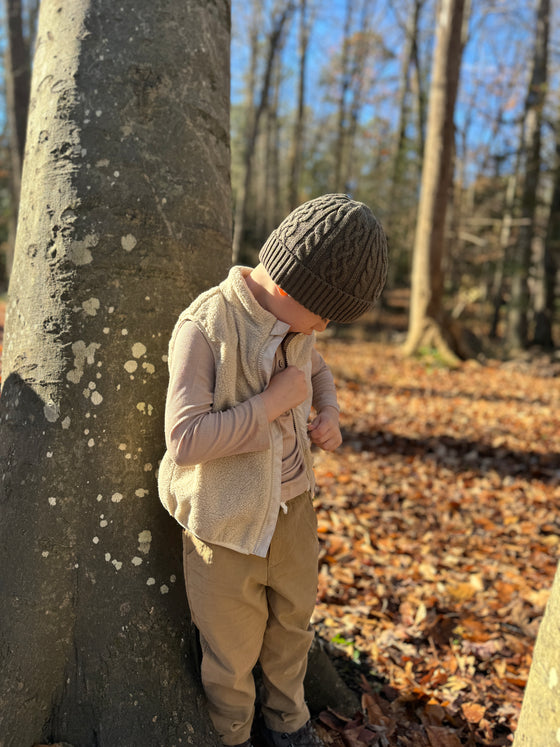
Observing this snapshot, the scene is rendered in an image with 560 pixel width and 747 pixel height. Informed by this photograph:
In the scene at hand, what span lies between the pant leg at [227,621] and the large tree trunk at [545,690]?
2.61 feet

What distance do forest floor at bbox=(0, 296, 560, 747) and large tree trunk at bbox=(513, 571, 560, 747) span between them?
Answer: 3.18 ft

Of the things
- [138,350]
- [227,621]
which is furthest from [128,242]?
[227,621]

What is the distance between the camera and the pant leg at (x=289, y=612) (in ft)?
6.00

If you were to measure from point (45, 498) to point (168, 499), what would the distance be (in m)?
0.41

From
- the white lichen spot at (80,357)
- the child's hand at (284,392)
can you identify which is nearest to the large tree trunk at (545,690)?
the child's hand at (284,392)

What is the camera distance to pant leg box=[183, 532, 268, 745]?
1.73m

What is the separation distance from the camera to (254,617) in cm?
182

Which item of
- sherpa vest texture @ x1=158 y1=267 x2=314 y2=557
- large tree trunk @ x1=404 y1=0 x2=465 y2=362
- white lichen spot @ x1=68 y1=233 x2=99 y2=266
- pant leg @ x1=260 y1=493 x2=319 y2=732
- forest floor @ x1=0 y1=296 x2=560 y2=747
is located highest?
large tree trunk @ x1=404 y1=0 x2=465 y2=362

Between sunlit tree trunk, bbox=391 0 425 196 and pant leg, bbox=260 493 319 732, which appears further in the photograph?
sunlit tree trunk, bbox=391 0 425 196

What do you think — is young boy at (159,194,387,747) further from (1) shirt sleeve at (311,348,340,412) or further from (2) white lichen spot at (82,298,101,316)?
(2) white lichen spot at (82,298,101,316)

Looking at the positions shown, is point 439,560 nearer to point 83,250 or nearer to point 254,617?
point 254,617

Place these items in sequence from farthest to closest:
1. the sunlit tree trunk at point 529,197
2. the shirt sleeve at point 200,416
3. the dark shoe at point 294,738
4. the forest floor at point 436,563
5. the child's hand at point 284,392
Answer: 1. the sunlit tree trunk at point 529,197
2. the forest floor at point 436,563
3. the dark shoe at point 294,738
4. the child's hand at point 284,392
5. the shirt sleeve at point 200,416

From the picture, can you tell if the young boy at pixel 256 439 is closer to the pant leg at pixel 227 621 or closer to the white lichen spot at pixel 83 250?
the pant leg at pixel 227 621

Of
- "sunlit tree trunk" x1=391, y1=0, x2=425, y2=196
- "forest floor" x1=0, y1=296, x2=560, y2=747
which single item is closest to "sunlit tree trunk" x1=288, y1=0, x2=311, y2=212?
"sunlit tree trunk" x1=391, y1=0, x2=425, y2=196
